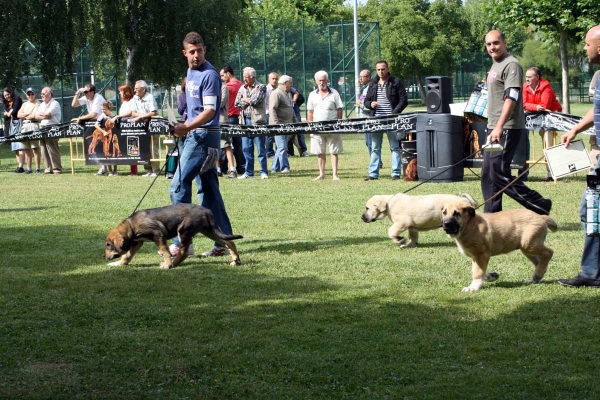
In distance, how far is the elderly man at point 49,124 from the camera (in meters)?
20.5

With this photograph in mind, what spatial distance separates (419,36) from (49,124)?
66500 mm

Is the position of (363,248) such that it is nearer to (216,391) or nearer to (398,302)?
(398,302)

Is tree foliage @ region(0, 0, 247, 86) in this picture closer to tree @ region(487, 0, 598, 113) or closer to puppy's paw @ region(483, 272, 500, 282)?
tree @ region(487, 0, 598, 113)

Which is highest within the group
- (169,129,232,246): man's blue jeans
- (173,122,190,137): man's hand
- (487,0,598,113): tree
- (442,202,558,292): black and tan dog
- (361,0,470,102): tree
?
(361,0,470,102): tree

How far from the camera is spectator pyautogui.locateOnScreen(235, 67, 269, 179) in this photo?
17766 millimetres

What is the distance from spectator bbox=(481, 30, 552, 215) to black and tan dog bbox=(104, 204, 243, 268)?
264 cm

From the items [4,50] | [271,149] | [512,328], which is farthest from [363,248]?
[4,50]

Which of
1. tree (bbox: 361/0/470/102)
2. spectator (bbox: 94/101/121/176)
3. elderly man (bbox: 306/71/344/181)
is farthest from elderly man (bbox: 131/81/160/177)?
tree (bbox: 361/0/470/102)

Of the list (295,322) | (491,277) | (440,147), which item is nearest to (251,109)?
(440,147)

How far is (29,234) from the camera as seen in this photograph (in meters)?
11.1

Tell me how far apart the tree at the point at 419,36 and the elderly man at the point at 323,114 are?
62826mm

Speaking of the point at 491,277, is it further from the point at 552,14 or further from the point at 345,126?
the point at 552,14

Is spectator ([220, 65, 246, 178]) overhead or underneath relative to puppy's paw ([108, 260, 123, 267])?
overhead

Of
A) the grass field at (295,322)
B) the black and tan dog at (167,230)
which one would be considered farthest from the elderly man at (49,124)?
the black and tan dog at (167,230)
